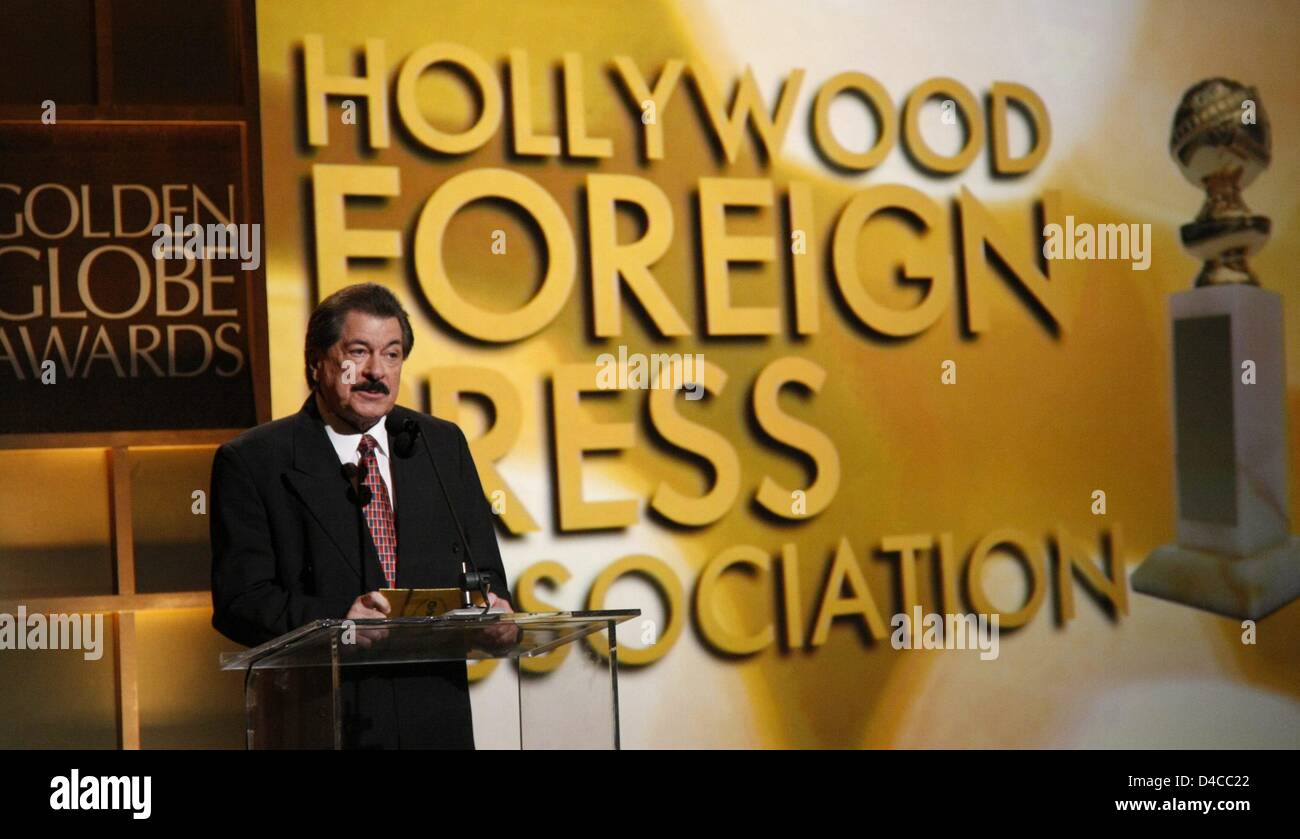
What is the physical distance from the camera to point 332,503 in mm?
3240

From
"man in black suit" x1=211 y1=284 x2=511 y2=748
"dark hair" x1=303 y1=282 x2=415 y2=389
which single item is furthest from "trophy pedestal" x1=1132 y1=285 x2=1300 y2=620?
"dark hair" x1=303 y1=282 x2=415 y2=389

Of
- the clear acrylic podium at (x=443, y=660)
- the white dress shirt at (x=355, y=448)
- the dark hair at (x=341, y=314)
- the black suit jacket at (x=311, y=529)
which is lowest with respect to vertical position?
the clear acrylic podium at (x=443, y=660)

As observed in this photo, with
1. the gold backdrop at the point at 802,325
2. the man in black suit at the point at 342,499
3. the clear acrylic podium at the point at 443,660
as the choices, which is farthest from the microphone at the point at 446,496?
the gold backdrop at the point at 802,325

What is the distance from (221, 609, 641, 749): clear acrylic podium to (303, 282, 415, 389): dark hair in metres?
0.84

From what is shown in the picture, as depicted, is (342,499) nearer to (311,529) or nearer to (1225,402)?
(311,529)

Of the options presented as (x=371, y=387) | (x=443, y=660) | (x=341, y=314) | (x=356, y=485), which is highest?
(x=341, y=314)

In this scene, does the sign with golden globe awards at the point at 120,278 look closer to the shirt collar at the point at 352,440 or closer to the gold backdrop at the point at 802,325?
the gold backdrop at the point at 802,325

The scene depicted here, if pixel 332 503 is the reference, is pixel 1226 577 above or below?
below

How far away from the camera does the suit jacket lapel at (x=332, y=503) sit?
10.5 feet

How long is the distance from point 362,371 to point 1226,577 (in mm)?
3182

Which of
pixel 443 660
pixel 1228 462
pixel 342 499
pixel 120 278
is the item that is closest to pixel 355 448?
pixel 342 499
